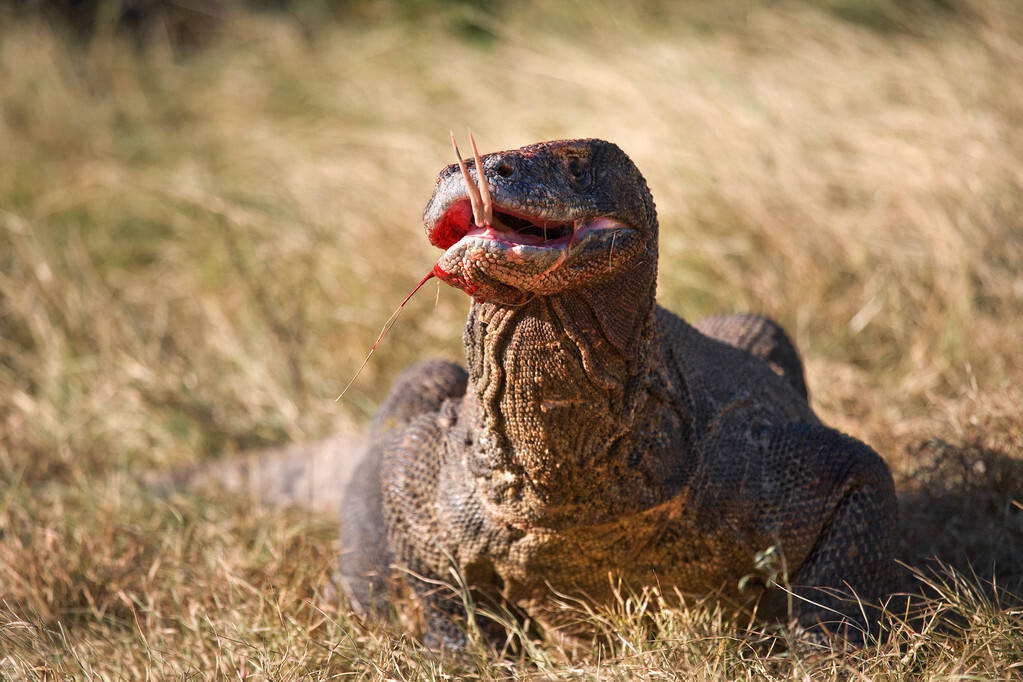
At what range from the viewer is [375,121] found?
7.81 m

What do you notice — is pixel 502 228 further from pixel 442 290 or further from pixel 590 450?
pixel 442 290

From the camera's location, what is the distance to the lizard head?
2.09 meters

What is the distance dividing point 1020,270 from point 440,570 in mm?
3201

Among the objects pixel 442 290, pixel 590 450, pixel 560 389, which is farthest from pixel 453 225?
pixel 442 290

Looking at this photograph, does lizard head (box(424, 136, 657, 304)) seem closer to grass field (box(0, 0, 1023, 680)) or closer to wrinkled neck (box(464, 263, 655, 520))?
wrinkled neck (box(464, 263, 655, 520))

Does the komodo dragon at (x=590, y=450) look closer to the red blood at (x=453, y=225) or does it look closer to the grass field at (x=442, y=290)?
the red blood at (x=453, y=225)

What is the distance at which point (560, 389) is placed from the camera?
7.81 ft

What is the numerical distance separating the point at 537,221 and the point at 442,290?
395 cm

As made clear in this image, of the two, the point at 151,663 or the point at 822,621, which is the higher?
the point at 822,621

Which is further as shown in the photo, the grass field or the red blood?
the grass field

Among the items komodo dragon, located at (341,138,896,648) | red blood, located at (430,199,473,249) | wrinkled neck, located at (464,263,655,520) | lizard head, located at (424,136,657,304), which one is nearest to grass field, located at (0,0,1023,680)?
komodo dragon, located at (341,138,896,648)

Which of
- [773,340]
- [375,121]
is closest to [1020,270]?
[773,340]

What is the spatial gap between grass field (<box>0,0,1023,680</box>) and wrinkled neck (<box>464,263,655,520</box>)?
51cm

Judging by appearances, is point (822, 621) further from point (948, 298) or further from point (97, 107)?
point (97, 107)
